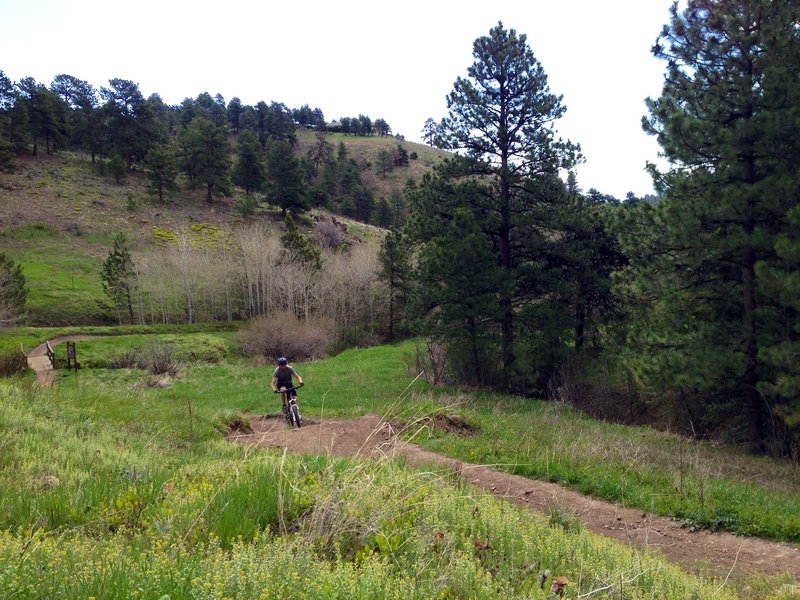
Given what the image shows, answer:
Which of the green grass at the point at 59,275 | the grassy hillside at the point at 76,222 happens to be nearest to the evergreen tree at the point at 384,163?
the grassy hillside at the point at 76,222

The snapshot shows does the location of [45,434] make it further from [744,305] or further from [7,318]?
[7,318]

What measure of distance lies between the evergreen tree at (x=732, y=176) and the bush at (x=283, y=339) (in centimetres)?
2732

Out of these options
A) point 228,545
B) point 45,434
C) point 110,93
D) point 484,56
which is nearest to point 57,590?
point 228,545

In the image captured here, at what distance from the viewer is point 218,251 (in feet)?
166

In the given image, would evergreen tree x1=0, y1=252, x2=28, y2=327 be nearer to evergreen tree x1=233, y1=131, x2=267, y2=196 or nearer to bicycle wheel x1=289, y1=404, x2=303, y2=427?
bicycle wheel x1=289, y1=404, x2=303, y2=427

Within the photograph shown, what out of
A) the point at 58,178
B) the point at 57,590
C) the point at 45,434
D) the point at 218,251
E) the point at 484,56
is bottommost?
the point at 45,434

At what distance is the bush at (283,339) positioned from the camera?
36812mm

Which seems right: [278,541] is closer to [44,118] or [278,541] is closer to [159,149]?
[159,149]

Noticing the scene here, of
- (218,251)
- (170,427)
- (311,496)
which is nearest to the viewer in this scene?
(311,496)

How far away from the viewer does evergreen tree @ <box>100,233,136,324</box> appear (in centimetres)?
4120

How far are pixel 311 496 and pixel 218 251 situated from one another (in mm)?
50469

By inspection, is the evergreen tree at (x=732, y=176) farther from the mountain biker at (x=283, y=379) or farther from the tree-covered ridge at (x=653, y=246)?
the mountain biker at (x=283, y=379)

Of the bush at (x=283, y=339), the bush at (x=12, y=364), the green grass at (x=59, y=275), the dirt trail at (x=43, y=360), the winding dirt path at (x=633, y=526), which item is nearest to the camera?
the winding dirt path at (x=633, y=526)

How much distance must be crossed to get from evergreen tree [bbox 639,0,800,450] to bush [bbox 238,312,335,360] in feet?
89.6
